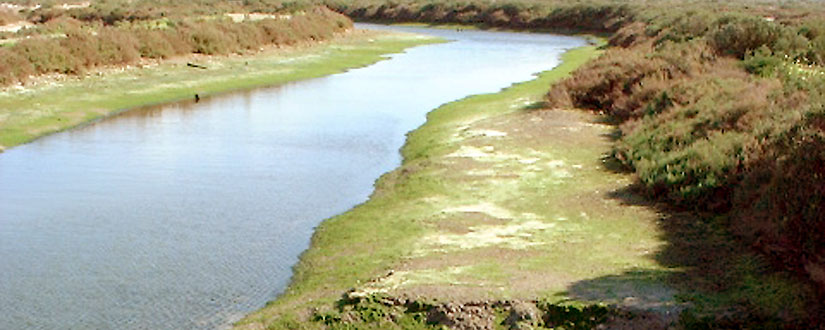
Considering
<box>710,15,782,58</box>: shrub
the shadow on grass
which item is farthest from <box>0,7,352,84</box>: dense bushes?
the shadow on grass

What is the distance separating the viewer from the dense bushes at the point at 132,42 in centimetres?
3594

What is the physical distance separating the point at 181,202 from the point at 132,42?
87.1 feet

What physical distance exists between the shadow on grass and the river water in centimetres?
460

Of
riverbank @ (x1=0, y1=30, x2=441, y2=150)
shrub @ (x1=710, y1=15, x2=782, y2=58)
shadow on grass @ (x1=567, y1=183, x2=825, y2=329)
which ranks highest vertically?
shrub @ (x1=710, y1=15, x2=782, y2=58)

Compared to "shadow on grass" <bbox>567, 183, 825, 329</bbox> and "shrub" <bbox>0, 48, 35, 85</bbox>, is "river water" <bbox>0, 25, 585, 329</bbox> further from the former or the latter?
"shrub" <bbox>0, 48, 35, 85</bbox>

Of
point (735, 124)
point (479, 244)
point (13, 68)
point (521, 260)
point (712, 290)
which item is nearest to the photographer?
point (712, 290)

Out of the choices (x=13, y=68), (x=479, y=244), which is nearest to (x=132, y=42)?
(x=13, y=68)

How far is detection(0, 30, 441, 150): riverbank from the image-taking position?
2866cm

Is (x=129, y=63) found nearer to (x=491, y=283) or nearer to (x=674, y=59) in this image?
(x=674, y=59)

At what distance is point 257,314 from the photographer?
39.0 feet

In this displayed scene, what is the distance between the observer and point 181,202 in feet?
59.3

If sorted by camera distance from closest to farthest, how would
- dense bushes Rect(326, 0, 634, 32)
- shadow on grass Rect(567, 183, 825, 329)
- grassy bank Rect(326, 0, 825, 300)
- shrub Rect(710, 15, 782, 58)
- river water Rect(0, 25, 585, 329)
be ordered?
shadow on grass Rect(567, 183, 825, 329)
grassy bank Rect(326, 0, 825, 300)
river water Rect(0, 25, 585, 329)
shrub Rect(710, 15, 782, 58)
dense bushes Rect(326, 0, 634, 32)

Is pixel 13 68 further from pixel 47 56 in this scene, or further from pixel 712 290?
pixel 712 290

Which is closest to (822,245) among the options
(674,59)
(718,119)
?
(718,119)
